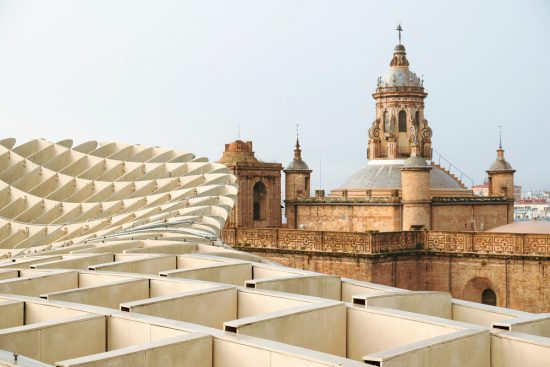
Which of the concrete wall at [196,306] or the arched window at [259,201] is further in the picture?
the arched window at [259,201]

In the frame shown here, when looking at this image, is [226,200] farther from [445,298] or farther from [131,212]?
[445,298]

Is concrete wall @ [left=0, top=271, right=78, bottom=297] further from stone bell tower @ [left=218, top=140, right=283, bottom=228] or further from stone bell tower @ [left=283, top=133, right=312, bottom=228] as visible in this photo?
stone bell tower @ [left=283, top=133, right=312, bottom=228]

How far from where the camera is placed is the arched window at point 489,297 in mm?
45709

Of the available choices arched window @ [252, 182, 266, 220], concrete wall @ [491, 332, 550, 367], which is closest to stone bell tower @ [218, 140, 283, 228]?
arched window @ [252, 182, 266, 220]

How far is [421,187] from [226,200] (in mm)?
24070

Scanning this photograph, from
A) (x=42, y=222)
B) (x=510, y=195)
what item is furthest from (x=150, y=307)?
(x=510, y=195)

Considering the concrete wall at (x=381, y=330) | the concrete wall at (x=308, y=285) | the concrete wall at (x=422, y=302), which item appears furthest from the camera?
the concrete wall at (x=308, y=285)

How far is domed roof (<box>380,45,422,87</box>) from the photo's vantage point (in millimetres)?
69375

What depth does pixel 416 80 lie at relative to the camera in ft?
230

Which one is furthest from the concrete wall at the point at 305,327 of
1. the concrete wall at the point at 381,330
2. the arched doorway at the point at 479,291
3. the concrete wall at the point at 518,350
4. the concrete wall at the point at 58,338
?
the arched doorway at the point at 479,291

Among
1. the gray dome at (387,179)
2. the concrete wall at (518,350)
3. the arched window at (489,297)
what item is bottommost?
the arched window at (489,297)

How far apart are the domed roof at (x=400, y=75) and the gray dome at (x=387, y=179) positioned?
647cm

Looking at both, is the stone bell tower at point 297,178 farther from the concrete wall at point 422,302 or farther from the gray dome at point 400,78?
the concrete wall at point 422,302

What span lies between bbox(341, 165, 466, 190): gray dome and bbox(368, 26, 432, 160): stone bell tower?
72.7 inches
